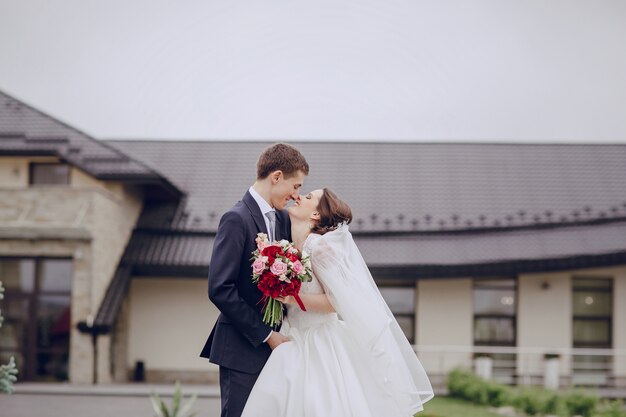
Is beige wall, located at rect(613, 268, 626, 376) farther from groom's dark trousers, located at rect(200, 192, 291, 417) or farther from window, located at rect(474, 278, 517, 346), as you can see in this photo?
groom's dark trousers, located at rect(200, 192, 291, 417)

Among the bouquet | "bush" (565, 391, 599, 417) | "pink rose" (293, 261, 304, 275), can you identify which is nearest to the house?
"bush" (565, 391, 599, 417)

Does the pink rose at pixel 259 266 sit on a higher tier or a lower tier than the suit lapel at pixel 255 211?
lower

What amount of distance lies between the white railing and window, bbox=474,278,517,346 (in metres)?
0.44

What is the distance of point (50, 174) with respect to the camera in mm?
21844

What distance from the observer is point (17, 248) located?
20281 millimetres

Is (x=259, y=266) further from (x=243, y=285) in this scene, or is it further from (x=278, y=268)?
(x=243, y=285)

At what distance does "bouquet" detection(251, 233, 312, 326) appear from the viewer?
209 inches

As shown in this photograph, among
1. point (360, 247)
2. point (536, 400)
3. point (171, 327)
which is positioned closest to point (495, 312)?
point (360, 247)

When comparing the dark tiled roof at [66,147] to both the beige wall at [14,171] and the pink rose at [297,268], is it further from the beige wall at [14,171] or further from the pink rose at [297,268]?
the pink rose at [297,268]

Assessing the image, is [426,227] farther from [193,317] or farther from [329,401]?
[329,401]

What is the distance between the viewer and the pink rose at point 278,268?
17.2ft

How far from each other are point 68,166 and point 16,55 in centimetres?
1294

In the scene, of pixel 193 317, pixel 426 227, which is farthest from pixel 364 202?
pixel 193 317

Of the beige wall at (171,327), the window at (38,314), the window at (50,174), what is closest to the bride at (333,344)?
the window at (38,314)
